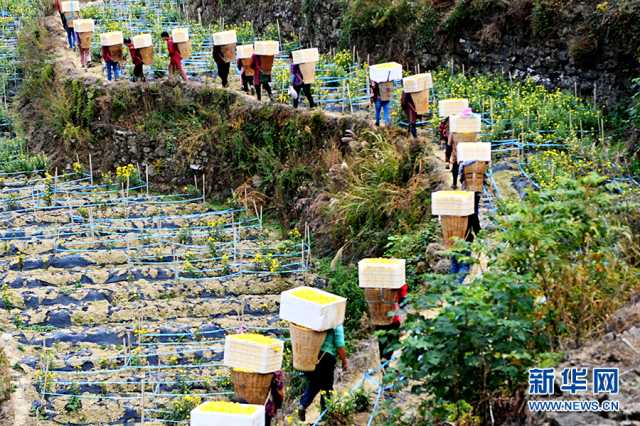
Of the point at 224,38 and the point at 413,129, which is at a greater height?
the point at 224,38

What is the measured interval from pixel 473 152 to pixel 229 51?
5.99 meters

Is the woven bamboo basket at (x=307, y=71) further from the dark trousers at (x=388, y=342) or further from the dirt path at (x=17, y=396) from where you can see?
the dark trousers at (x=388, y=342)

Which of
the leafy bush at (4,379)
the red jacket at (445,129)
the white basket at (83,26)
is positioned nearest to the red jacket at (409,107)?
the red jacket at (445,129)

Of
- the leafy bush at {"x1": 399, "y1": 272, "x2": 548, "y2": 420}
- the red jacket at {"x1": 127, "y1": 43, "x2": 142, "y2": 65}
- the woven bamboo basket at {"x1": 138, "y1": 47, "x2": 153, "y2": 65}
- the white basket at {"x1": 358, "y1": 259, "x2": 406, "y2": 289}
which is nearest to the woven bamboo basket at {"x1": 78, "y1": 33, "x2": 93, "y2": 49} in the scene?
the red jacket at {"x1": 127, "y1": 43, "x2": 142, "y2": 65}

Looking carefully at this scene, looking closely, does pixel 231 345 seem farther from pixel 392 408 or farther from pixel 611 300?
pixel 611 300

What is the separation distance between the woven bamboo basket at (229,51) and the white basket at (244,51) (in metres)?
0.61

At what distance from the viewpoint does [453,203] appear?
910 cm

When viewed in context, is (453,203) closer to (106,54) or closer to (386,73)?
(386,73)

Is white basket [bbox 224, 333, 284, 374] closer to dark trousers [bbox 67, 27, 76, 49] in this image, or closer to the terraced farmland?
the terraced farmland

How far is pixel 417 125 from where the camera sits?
537 inches

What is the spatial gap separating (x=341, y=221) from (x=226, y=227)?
1.93m

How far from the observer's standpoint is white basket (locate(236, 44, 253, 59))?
14.5 m

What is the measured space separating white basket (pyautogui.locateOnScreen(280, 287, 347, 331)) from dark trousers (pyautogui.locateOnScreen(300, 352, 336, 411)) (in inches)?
10.5

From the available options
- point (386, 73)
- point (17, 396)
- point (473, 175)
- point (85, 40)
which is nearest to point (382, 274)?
point (473, 175)
